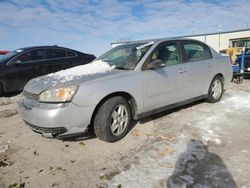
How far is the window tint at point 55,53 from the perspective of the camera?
757cm

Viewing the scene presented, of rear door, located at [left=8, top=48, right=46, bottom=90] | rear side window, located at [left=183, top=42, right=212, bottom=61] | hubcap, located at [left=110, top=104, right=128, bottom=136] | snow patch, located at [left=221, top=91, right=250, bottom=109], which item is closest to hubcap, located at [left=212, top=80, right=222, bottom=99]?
snow patch, located at [left=221, top=91, right=250, bottom=109]

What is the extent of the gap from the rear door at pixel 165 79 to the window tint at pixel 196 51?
313mm

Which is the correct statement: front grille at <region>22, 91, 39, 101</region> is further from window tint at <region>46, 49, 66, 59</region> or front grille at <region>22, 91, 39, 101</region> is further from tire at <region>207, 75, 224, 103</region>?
window tint at <region>46, 49, 66, 59</region>

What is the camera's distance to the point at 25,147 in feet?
11.9

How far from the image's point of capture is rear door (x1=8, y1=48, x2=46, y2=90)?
6.98 m

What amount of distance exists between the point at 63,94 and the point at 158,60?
1.69m

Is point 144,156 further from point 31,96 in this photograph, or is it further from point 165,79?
point 31,96

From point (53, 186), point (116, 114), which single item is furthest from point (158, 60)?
point (53, 186)

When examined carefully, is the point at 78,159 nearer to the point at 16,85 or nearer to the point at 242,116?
the point at 242,116

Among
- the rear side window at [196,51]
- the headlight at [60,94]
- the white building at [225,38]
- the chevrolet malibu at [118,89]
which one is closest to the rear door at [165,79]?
the chevrolet malibu at [118,89]

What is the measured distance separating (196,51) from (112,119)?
2.62m

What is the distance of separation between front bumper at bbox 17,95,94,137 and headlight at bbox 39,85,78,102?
7 centimetres

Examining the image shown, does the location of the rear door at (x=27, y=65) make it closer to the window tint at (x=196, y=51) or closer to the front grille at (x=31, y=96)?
the front grille at (x=31, y=96)

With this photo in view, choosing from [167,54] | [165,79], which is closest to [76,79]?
[165,79]
